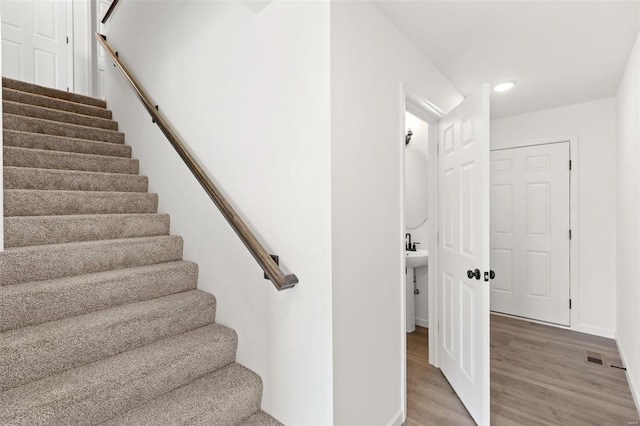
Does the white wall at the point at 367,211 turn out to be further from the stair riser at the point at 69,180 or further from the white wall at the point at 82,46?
the white wall at the point at 82,46

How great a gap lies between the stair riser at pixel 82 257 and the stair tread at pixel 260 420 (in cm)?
115

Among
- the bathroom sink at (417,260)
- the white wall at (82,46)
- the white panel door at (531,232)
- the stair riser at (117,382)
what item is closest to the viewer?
the stair riser at (117,382)

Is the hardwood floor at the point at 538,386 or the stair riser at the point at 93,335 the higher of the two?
the stair riser at the point at 93,335

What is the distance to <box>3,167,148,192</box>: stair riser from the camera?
2.05 metres

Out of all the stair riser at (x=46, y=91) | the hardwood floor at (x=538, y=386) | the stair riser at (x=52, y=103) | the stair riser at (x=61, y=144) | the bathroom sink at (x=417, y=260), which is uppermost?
the stair riser at (x=46, y=91)

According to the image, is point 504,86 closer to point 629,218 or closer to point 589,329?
point 629,218

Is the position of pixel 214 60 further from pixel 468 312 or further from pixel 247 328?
pixel 468 312

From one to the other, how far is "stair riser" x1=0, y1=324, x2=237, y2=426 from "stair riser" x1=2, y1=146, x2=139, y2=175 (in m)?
1.61

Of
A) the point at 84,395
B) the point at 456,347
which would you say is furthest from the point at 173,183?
the point at 456,347

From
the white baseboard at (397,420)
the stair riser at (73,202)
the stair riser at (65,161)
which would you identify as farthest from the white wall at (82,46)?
the white baseboard at (397,420)

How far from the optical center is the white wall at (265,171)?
4.78ft

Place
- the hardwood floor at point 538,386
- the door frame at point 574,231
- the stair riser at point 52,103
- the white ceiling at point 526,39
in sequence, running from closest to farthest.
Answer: the white ceiling at point 526,39, the hardwood floor at point 538,386, the stair riser at point 52,103, the door frame at point 574,231

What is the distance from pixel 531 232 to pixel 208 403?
372 centimetres

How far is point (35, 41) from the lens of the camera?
367 cm
